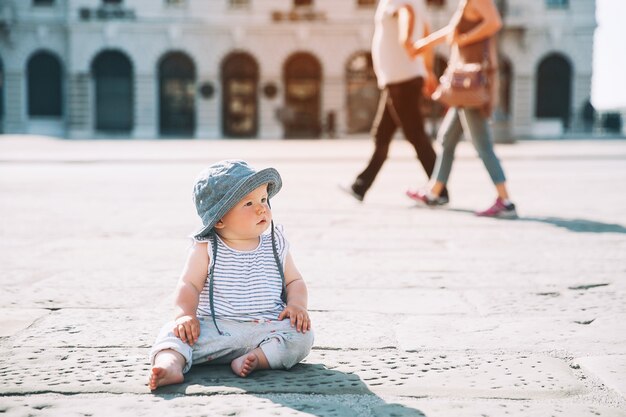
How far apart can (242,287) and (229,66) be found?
3069 centimetres

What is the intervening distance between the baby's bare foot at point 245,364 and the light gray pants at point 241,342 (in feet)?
0.16

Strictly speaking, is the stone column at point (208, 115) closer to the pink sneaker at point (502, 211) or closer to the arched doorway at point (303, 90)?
the arched doorway at point (303, 90)

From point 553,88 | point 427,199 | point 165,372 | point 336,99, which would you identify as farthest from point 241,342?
Result: point 553,88

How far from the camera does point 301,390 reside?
2.23 m

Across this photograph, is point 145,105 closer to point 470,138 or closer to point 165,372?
point 470,138

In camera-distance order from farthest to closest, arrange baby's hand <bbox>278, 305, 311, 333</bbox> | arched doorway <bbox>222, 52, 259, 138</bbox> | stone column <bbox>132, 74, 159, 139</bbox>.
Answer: arched doorway <bbox>222, 52, 259, 138</bbox>, stone column <bbox>132, 74, 159, 139</bbox>, baby's hand <bbox>278, 305, 311, 333</bbox>

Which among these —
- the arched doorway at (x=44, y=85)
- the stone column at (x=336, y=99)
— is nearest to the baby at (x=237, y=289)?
the stone column at (x=336, y=99)

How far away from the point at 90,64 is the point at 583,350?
103ft

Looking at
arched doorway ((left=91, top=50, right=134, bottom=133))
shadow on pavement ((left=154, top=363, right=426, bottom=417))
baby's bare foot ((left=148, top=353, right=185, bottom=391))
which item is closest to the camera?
shadow on pavement ((left=154, top=363, right=426, bottom=417))

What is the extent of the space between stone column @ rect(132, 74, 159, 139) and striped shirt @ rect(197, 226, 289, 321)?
3014 centimetres

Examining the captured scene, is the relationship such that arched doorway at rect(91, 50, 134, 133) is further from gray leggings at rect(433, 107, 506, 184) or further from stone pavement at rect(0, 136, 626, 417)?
gray leggings at rect(433, 107, 506, 184)

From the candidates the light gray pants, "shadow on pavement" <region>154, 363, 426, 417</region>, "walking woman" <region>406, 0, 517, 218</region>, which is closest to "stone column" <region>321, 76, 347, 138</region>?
"walking woman" <region>406, 0, 517, 218</region>

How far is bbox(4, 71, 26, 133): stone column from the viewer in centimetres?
3209

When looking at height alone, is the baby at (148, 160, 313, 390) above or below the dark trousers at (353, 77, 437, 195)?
below
